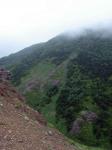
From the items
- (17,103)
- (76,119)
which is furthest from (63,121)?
(17,103)

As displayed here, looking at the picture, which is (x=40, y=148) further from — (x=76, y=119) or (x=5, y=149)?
(x=76, y=119)

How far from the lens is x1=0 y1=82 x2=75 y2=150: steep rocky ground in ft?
76.6

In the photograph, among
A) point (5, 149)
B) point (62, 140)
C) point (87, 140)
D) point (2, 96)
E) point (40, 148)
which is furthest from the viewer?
point (87, 140)

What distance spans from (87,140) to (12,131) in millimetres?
152975

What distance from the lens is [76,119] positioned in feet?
630

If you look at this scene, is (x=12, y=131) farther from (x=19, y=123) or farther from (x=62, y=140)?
(x=62, y=140)

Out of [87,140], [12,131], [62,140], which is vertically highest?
[12,131]

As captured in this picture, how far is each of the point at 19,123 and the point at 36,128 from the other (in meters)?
1.31

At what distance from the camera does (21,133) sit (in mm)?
24734

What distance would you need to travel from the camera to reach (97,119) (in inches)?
7564

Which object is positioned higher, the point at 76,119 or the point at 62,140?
the point at 62,140

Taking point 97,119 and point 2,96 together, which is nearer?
point 2,96

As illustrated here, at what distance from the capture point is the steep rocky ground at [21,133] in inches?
919

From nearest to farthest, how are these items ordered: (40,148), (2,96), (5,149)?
1. (5,149)
2. (40,148)
3. (2,96)
